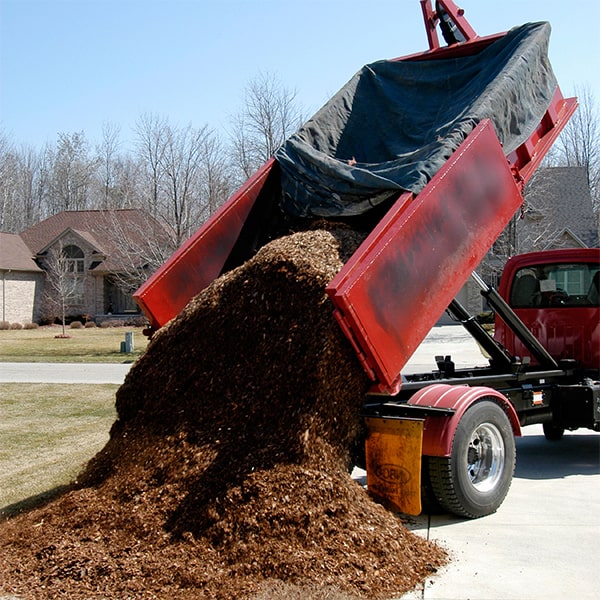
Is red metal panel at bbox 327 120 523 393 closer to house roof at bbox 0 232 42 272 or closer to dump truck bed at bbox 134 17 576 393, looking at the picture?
dump truck bed at bbox 134 17 576 393

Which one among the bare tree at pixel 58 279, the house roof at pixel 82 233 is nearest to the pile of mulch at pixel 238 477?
the house roof at pixel 82 233

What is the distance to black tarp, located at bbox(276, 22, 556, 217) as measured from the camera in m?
6.23

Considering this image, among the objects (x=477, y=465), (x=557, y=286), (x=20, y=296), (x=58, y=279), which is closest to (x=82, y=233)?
(x=58, y=279)

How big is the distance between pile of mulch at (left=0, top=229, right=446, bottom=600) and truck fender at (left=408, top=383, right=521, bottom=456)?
2.14 feet

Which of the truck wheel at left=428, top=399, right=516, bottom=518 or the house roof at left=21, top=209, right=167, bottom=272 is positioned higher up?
the house roof at left=21, top=209, right=167, bottom=272

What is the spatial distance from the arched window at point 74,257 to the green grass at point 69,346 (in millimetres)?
5775

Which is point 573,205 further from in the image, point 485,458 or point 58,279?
point 485,458

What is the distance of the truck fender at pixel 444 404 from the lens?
224 inches

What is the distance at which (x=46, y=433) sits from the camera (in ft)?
34.4

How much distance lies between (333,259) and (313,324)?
27.4 inches

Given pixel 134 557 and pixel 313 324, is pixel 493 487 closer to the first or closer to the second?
pixel 313 324

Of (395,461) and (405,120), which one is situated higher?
(405,120)

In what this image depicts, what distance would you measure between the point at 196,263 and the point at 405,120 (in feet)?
8.96

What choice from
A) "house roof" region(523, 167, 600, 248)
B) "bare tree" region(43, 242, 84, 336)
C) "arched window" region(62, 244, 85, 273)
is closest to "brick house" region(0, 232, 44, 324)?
"bare tree" region(43, 242, 84, 336)
